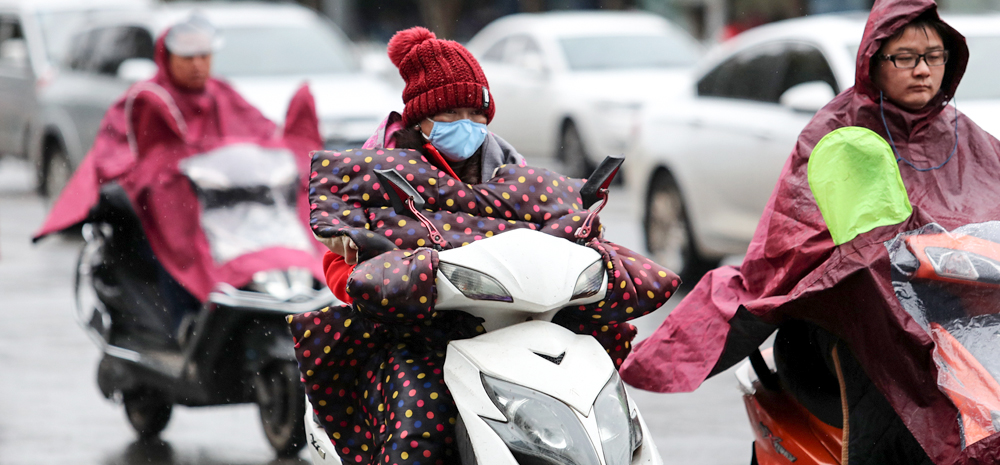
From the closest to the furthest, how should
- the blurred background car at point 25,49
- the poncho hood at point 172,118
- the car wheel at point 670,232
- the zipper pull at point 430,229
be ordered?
the zipper pull at point 430,229 < the poncho hood at point 172,118 < the car wheel at point 670,232 < the blurred background car at point 25,49

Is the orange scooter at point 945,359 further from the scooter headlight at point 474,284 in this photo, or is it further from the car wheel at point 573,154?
the car wheel at point 573,154

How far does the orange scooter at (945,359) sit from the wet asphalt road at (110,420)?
5.37ft

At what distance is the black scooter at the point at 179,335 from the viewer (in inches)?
204

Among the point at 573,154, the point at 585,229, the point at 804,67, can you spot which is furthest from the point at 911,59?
the point at 573,154

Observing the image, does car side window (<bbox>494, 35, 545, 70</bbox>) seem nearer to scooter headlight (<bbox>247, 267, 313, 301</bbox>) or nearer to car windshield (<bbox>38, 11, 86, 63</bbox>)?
car windshield (<bbox>38, 11, 86, 63</bbox>)

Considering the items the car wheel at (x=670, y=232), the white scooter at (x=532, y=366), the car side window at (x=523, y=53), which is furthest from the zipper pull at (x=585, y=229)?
the car side window at (x=523, y=53)

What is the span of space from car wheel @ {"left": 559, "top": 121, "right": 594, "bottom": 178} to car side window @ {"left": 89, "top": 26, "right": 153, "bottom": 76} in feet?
16.2

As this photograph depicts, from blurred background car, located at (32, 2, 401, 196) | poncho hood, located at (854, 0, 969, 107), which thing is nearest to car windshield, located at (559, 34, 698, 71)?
blurred background car, located at (32, 2, 401, 196)

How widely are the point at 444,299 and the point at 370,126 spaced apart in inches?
348

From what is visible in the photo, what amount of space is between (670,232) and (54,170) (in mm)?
7127

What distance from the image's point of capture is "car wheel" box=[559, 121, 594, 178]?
15125 mm

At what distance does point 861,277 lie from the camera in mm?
3320

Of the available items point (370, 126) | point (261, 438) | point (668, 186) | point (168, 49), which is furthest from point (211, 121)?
point (370, 126)

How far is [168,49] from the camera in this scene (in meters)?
6.16
